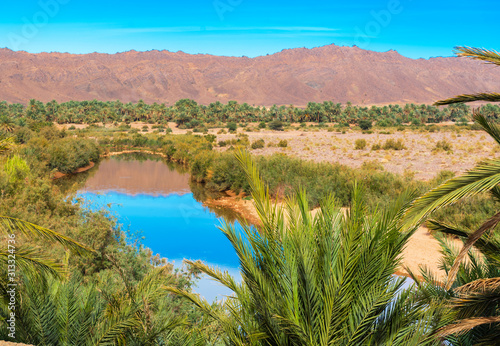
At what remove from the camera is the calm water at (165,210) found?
1850cm

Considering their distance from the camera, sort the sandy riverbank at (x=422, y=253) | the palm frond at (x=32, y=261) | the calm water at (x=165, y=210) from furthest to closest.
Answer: the calm water at (x=165, y=210), the sandy riverbank at (x=422, y=253), the palm frond at (x=32, y=261)

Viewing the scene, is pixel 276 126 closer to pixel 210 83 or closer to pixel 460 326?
pixel 460 326

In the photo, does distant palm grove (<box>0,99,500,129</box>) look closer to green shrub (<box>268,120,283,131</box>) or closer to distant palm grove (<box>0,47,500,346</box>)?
green shrub (<box>268,120,283,131</box>)

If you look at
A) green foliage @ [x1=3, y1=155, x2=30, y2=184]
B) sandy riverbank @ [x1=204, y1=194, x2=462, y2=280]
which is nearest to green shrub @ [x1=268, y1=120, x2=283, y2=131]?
sandy riverbank @ [x1=204, y1=194, x2=462, y2=280]

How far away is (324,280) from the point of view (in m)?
4.11

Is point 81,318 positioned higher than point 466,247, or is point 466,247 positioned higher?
point 466,247

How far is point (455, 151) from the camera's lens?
39.4 m

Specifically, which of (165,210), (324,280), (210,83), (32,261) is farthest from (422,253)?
(210,83)

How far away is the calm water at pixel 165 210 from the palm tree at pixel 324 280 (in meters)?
7.23

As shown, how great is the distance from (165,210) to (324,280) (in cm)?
2335

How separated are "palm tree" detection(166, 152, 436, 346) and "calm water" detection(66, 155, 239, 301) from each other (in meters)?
7.23

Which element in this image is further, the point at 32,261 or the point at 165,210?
the point at 165,210

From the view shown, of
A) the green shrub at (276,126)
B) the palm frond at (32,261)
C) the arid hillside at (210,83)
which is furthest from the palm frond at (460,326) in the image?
the arid hillside at (210,83)

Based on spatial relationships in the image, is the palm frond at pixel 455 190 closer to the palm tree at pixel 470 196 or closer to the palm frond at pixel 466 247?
the palm tree at pixel 470 196
